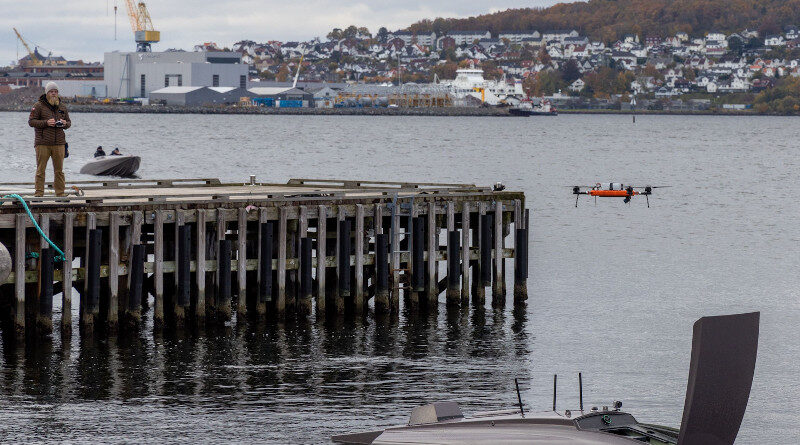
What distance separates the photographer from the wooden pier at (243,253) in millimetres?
26500

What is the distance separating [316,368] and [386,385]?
6.50 feet

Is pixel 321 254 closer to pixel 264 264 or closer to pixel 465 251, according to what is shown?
pixel 264 264

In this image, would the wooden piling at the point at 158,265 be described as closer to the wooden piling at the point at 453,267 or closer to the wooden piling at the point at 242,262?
the wooden piling at the point at 242,262

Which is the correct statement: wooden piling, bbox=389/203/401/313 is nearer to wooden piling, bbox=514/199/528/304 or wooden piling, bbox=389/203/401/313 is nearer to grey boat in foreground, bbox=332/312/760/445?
wooden piling, bbox=514/199/528/304

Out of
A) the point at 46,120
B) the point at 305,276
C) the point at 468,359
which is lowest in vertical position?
the point at 468,359

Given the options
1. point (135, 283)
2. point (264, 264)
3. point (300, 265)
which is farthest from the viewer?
point (300, 265)

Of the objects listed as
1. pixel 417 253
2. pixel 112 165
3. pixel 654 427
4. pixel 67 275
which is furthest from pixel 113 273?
pixel 112 165

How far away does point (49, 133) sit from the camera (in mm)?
27984

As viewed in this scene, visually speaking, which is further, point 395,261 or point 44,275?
point 395,261

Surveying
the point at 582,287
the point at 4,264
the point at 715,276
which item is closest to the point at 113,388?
the point at 4,264

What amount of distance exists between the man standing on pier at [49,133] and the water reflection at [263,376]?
A: 3.30 m

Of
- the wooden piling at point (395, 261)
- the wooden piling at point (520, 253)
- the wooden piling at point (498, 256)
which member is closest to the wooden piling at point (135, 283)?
the wooden piling at point (395, 261)

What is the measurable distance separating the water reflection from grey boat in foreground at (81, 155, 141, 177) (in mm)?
51177

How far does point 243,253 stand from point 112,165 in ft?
177
